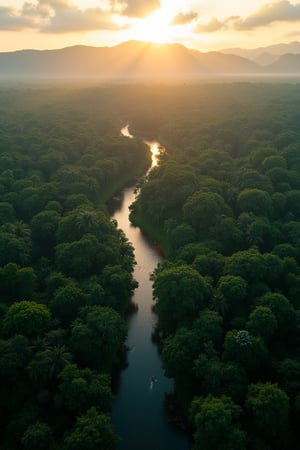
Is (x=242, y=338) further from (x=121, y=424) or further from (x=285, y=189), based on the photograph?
(x=285, y=189)

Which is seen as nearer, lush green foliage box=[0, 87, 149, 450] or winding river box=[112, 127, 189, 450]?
lush green foliage box=[0, 87, 149, 450]

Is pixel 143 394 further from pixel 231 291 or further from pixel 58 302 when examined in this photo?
pixel 231 291

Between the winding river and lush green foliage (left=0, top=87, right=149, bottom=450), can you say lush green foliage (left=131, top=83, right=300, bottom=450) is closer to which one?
the winding river

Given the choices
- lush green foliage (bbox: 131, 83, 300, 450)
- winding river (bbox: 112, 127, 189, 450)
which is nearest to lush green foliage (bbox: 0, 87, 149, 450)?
winding river (bbox: 112, 127, 189, 450)

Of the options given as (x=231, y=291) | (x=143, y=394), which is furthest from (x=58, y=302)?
(x=231, y=291)

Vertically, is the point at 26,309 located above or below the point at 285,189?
below

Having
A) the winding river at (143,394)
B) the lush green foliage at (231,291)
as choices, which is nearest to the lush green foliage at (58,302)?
the winding river at (143,394)

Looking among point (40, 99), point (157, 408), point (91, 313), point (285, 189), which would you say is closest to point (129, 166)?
point (285, 189)

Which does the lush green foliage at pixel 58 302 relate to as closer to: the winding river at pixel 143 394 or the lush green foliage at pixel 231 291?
the winding river at pixel 143 394

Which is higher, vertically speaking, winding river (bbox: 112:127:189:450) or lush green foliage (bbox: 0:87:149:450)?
lush green foliage (bbox: 0:87:149:450)
